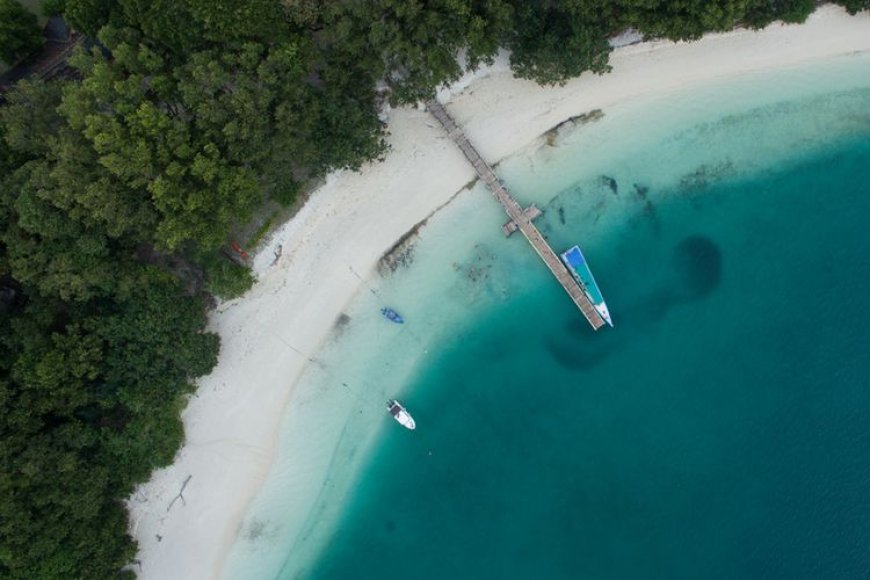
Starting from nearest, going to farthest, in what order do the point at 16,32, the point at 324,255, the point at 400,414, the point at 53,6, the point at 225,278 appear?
the point at 16,32, the point at 53,6, the point at 225,278, the point at 324,255, the point at 400,414

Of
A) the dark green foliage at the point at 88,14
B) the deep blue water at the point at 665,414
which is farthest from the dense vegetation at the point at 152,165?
the deep blue water at the point at 665,414

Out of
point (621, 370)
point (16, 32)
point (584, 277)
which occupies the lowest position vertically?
point (16, 32)

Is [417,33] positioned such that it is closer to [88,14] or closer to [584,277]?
[88,14]

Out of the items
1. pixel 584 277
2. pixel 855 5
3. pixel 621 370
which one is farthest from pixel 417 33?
pixel 855 5

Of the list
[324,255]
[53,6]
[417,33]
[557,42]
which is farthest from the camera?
[324,255]

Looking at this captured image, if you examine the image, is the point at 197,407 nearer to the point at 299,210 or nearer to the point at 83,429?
the point at 83,429

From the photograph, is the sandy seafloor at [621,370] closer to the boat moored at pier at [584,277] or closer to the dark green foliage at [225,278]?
the boat moored at pier at [584,277]
